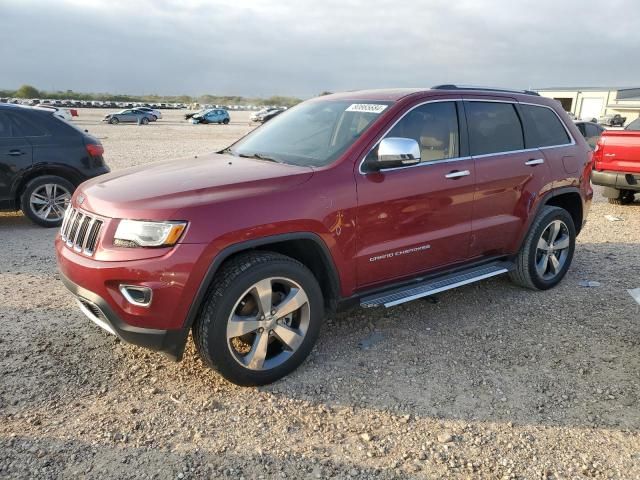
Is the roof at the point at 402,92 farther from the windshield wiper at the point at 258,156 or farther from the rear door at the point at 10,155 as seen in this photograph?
the rear door at the point at 10,155

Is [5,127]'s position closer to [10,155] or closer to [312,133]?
[10,155]

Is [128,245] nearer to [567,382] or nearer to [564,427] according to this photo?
[564,427]

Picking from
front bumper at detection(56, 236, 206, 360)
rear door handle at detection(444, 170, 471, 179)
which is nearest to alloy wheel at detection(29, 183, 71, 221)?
front bumper at detection(56, 236, 206, 360)

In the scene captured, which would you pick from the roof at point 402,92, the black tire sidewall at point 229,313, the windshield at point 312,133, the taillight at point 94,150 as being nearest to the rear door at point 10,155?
the taillight at point 94,150

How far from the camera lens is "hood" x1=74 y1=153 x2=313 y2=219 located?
294 centimetres

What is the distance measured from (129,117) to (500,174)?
40.9m

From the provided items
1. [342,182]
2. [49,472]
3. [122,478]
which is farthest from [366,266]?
[49,472]

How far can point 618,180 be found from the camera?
8.58 m

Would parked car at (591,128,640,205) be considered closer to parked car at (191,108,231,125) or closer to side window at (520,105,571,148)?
side window at (520,105,571,148)

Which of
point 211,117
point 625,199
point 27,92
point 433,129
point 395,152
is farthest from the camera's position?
point 27,92

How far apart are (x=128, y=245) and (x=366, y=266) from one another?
5.11 ft

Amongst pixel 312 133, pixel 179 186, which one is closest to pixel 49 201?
pixel 312 133

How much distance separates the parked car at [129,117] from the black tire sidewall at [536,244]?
39.4 m

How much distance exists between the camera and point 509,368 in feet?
11.7
